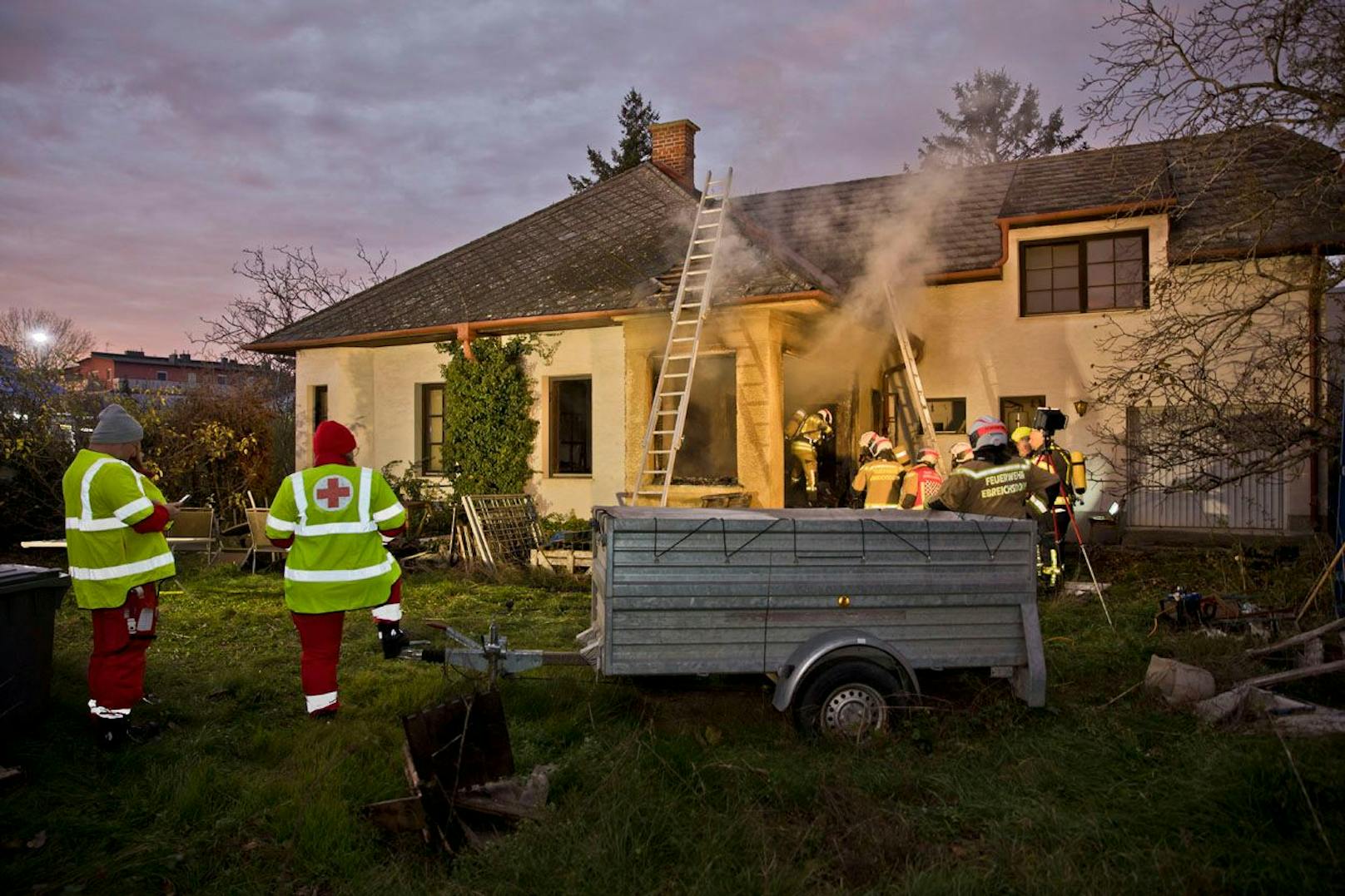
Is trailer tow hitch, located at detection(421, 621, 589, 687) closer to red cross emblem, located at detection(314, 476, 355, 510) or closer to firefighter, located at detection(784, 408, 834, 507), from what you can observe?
red cross emblem, located at detection(314, 476, 355, 510)

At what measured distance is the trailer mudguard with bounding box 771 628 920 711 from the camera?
4.18m

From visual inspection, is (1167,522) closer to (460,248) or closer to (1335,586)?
(1335,586)

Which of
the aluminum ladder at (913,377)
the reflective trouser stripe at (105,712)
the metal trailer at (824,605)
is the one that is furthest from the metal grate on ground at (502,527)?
the metal trailer at (824,605)

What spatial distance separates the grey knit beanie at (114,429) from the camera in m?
4.92

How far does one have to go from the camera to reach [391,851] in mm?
3486

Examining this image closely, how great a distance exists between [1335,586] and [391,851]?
6084 millimetres

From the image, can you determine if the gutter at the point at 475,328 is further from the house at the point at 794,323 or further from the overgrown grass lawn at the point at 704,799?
the overgrown grass lawn at the point at 704,799

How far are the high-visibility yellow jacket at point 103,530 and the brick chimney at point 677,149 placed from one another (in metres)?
12.6

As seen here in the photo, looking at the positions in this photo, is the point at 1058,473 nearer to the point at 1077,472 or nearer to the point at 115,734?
the point at 1077,472

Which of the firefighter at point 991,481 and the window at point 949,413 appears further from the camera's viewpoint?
the window at point 949,413

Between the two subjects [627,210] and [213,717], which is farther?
[627,210]

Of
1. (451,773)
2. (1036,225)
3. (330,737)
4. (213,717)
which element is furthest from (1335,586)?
(1036,225)

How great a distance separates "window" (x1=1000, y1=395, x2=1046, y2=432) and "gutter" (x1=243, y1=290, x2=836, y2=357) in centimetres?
392

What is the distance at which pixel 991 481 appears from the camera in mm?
6848
